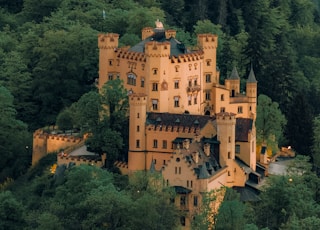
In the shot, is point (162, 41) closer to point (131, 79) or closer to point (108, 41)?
point (131, 79)

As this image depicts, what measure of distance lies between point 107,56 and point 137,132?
36.8ft

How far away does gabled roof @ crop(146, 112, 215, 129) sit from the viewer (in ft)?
499

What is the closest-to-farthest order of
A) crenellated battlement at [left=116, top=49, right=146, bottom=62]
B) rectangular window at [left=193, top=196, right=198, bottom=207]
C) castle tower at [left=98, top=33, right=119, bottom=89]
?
rectangular window at [left=193, top=196, right=198, bottom=207] → crenellated battlement at [left=116, top=49, right=146, bottom=62] → castle tower at [left=98, top=33, right=119, bottom=89]

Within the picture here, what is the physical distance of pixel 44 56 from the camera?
175875 mm

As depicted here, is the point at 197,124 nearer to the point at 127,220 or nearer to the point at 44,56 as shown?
the point at 127,220

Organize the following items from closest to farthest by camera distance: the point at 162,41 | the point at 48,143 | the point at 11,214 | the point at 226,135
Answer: the point at 226,135, the point at 11,214, the point at 162,41, the point at 48,143

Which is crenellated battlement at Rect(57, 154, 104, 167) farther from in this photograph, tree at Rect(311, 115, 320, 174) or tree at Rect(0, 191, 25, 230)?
tree at Rect(311, 115, 320, 174)

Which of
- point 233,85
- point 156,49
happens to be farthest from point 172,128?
point 233,85

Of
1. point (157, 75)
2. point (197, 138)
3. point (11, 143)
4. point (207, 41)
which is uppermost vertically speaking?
point (207, 41)

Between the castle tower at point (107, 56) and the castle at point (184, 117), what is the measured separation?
0.25 feet

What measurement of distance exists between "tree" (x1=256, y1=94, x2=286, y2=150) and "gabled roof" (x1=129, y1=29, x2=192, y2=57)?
9452 mm

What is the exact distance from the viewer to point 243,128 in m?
153

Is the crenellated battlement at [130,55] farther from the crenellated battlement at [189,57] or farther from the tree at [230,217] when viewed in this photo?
the tree at [230,217]

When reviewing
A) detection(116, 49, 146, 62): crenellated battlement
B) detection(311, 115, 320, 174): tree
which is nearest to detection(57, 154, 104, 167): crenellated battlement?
detection(116, 49, 146, 62): crenellated battlement
